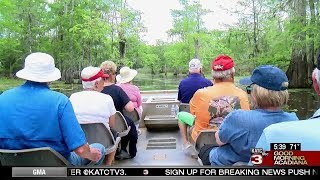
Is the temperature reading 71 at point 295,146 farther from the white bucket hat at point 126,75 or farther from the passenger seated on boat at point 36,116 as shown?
the white bucket hat at point 126,75

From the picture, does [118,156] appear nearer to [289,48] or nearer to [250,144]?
[250,144]

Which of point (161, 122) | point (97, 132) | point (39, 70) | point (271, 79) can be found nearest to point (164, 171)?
point (271, 79)

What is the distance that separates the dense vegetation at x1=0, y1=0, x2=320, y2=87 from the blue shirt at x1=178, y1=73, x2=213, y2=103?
0.26 metres

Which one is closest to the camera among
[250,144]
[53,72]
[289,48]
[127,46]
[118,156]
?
[250,144]

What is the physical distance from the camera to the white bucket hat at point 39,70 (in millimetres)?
1301

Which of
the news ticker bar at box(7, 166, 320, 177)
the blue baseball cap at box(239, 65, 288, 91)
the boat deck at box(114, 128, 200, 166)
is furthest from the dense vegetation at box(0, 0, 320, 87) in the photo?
the blue baseball cap at box(239, 65, 288, 91)

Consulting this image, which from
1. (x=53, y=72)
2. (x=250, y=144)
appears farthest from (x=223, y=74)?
(x=53, y=72)

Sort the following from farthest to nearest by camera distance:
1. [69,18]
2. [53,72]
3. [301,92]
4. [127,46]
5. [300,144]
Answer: [127,46], [301,92], [69,18], [53,72], [300,144]

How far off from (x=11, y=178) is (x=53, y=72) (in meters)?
0.47

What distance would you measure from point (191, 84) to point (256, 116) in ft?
5.12

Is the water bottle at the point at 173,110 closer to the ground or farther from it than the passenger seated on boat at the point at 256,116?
closer to the ground

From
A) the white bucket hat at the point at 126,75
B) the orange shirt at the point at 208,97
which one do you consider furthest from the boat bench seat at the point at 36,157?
the white bucket hat at the point at 126,75

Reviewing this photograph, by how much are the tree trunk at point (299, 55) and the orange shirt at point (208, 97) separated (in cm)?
200

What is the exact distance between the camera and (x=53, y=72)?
1361 millimetres
